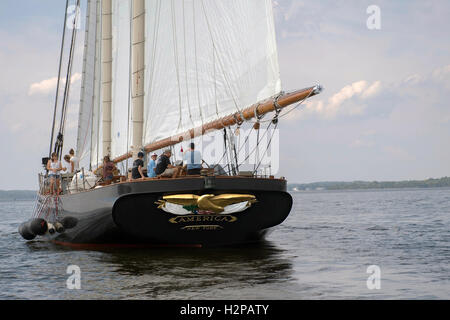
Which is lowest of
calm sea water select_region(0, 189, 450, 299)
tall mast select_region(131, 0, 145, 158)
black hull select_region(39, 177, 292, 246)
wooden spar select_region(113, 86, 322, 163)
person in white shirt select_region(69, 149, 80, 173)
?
calm sea water select_region(0, 189, 450, 299)

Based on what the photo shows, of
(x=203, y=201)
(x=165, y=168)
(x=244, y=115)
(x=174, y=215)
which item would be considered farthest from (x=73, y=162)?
(x=203, y=201)

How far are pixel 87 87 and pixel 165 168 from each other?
47.8ft

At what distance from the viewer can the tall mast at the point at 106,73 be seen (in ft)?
103

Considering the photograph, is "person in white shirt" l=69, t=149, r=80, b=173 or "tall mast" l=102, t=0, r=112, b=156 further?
"tall mast" l=102, t=0, r=112, b=156

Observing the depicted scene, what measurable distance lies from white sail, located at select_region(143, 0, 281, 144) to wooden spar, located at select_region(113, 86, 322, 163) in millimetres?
314

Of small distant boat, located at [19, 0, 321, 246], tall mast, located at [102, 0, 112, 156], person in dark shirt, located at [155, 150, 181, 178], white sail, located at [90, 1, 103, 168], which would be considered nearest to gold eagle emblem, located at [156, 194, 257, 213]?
small distant boat, located at [19, 0, 321, 246]

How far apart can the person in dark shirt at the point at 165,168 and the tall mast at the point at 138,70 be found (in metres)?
2.65

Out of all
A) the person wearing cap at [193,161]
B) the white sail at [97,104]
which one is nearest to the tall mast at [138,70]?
the person wearing cap at [193,161]

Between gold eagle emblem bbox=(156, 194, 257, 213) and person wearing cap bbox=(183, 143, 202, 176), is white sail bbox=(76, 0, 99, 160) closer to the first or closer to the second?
person wearing cap bbox=(183, 143, 202, 176)

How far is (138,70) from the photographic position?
23578 mm

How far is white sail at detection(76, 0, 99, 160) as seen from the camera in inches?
1330

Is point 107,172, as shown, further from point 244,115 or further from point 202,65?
point 244,115

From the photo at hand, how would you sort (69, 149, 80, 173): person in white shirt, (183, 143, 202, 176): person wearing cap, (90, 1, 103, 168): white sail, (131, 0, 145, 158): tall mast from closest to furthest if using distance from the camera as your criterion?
(183, 143, 202, 176): person wearing cap, (131, 0, 145, 158): tall mast, (69, 149, 80, 173): person in white shirt, (90, 1, 103, 168): white sail
